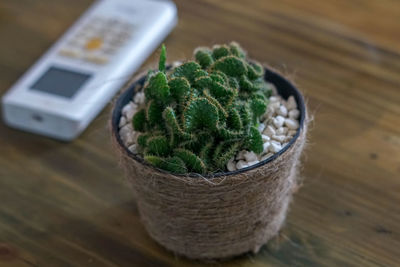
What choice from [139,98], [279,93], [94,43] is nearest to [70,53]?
[94,43]

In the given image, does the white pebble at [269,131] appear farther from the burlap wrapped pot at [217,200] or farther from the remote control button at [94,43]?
the remote control button at [94,43]

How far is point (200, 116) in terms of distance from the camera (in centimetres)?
61

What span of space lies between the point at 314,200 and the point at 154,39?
395mm

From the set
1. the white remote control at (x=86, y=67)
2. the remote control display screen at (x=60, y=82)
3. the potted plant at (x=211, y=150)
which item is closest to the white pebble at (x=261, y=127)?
the potted plant at (x=211, y=150)

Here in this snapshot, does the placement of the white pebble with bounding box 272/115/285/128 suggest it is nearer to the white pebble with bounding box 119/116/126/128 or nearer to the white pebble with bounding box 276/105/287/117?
the white pebble with bounding box 276/105/287/117

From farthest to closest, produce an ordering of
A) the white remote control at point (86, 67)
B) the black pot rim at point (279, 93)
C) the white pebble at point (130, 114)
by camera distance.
Answer: the white remote control at point (86, 67)
the white pebble at point (130, 114)
the black pot rim at point (279, 93)

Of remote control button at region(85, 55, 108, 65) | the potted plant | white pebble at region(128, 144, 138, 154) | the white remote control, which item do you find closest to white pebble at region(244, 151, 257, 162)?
the potted plant

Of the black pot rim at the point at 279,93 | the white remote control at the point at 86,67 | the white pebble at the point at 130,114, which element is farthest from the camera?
the white remote control at the point at 86,67

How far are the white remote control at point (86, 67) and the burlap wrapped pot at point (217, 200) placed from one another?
184 mm

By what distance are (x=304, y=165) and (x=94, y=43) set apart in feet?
1.30

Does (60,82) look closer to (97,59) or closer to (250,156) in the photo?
(97,59)

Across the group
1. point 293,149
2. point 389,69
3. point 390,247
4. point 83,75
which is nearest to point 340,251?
point 390,247

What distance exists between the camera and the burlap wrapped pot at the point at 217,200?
61 centimetres

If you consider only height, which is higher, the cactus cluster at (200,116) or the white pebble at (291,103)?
the cactus cluster at (200,116)
